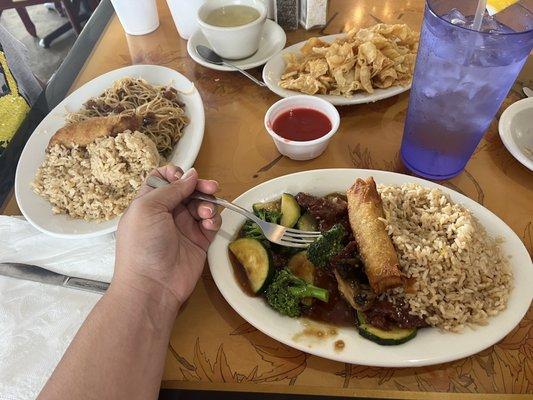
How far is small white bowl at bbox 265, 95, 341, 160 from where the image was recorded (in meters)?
1.80

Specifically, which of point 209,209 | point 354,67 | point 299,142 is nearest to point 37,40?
point 354,67

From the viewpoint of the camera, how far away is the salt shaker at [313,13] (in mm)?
2457

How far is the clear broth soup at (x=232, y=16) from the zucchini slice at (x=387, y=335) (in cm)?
177

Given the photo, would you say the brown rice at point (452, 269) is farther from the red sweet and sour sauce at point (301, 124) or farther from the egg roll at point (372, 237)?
the red sweet and sour sauce at point (301, 124)

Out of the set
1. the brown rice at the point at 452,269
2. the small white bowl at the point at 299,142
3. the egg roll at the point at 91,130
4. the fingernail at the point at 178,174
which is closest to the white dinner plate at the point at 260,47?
the small white bowl at the point at 299,142

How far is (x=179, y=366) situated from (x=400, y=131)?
1432mm

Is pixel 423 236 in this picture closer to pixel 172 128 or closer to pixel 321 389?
pixel 321 389

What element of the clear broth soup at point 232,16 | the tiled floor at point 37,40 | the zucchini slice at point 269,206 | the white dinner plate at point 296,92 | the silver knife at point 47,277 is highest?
the clear broth soup at point 232,16

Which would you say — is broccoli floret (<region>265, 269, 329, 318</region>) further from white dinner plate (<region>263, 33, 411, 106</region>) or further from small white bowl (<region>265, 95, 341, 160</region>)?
white dinner plate (<region>263, 33, 411, 106</region>)

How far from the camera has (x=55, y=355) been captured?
142 cm

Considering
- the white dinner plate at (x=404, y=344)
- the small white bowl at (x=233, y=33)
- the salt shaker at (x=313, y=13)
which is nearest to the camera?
the white dinner plate at (x=404, y=344)

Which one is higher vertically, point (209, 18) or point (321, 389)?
point (209, 18)

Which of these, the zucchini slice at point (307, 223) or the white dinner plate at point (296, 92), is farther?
the white dinner plate at point (296, 92)

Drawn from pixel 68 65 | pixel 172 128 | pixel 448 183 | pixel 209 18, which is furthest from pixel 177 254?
pixel 68 65
